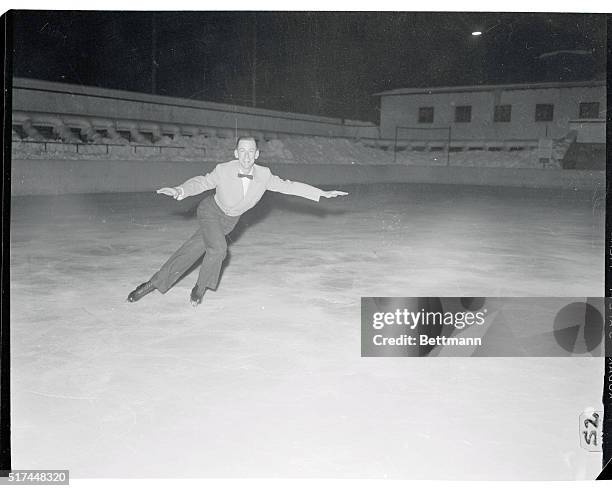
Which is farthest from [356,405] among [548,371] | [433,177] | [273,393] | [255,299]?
[433,177]

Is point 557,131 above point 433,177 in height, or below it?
above

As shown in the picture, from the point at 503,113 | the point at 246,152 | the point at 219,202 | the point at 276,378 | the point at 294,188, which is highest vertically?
the point at 503,113

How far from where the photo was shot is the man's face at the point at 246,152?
3135 mm

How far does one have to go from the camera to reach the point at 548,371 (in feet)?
8.25

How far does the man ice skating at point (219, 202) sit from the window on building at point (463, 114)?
735 inches

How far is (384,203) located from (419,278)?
615cm

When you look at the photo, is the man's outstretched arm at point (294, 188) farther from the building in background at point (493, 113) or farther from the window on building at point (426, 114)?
the window on building at point (426, 114)

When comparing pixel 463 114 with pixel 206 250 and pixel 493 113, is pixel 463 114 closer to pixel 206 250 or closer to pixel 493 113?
pixel 493 113

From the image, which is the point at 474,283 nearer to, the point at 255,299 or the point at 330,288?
the point at 330,288

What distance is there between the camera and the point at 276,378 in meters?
2.40

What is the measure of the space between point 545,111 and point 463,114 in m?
2.77

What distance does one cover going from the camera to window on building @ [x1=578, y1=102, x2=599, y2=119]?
18.7 meters

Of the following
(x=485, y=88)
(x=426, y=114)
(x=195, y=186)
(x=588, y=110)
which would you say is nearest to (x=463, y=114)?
(x=485, y=88)

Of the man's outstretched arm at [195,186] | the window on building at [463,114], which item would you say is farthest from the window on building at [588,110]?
the man's outstretched arm at [195,186]
